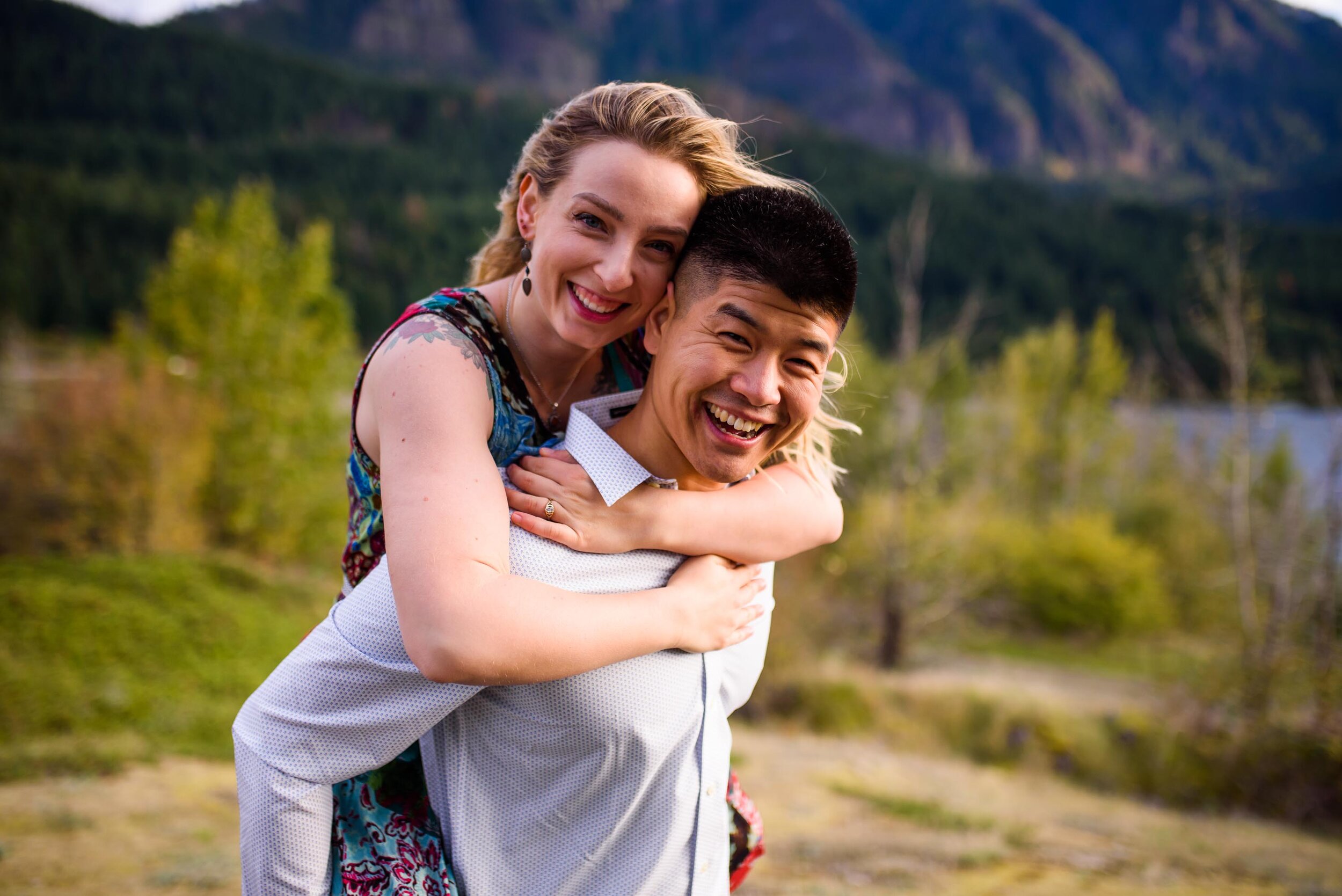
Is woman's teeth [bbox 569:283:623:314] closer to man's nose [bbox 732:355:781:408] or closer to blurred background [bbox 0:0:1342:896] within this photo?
man's nose [bbox 732:355:781:408]

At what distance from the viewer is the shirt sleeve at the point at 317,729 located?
1637mm

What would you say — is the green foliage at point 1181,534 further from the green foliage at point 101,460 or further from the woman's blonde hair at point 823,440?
the green foliage at point 101,460

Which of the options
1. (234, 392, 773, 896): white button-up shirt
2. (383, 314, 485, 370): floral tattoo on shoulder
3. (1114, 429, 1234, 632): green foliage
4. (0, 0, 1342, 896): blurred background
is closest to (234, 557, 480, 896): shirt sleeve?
(234, 392, 773, 896): white button-up shirt

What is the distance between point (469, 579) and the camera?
1.57 metres

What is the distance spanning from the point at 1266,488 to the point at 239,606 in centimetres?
2741

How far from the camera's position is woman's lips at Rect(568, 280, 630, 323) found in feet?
7.26

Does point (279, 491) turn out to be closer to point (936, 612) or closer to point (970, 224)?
point (936, 612)

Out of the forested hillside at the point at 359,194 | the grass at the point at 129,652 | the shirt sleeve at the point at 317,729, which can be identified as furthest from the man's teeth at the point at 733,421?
the forested hillside at the point at 359,194

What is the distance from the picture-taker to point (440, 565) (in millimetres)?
1561

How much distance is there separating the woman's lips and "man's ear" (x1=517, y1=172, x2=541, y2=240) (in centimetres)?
34

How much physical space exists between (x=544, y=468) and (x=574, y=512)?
0.18m

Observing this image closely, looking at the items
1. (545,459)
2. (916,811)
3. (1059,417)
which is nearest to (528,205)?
(545,459)

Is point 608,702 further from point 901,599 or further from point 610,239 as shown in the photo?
point 901,599

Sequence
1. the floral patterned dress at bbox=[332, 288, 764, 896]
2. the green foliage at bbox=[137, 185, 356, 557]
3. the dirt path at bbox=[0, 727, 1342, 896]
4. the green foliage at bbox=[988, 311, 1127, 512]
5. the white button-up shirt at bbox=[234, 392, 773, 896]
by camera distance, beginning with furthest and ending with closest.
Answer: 1. the green foliage at bbox=[988, 311, 1127, 512]
2. the green foliage at bbox=[137, 185, 356, 557]
3. the dirt path at bbox=[0, 727, 1342, 896]
4. the floral patterned dress at bbox=[332, 288, 764, 896]
5. the white button-up shirt at bbox=[234, 392, 773, 896]
